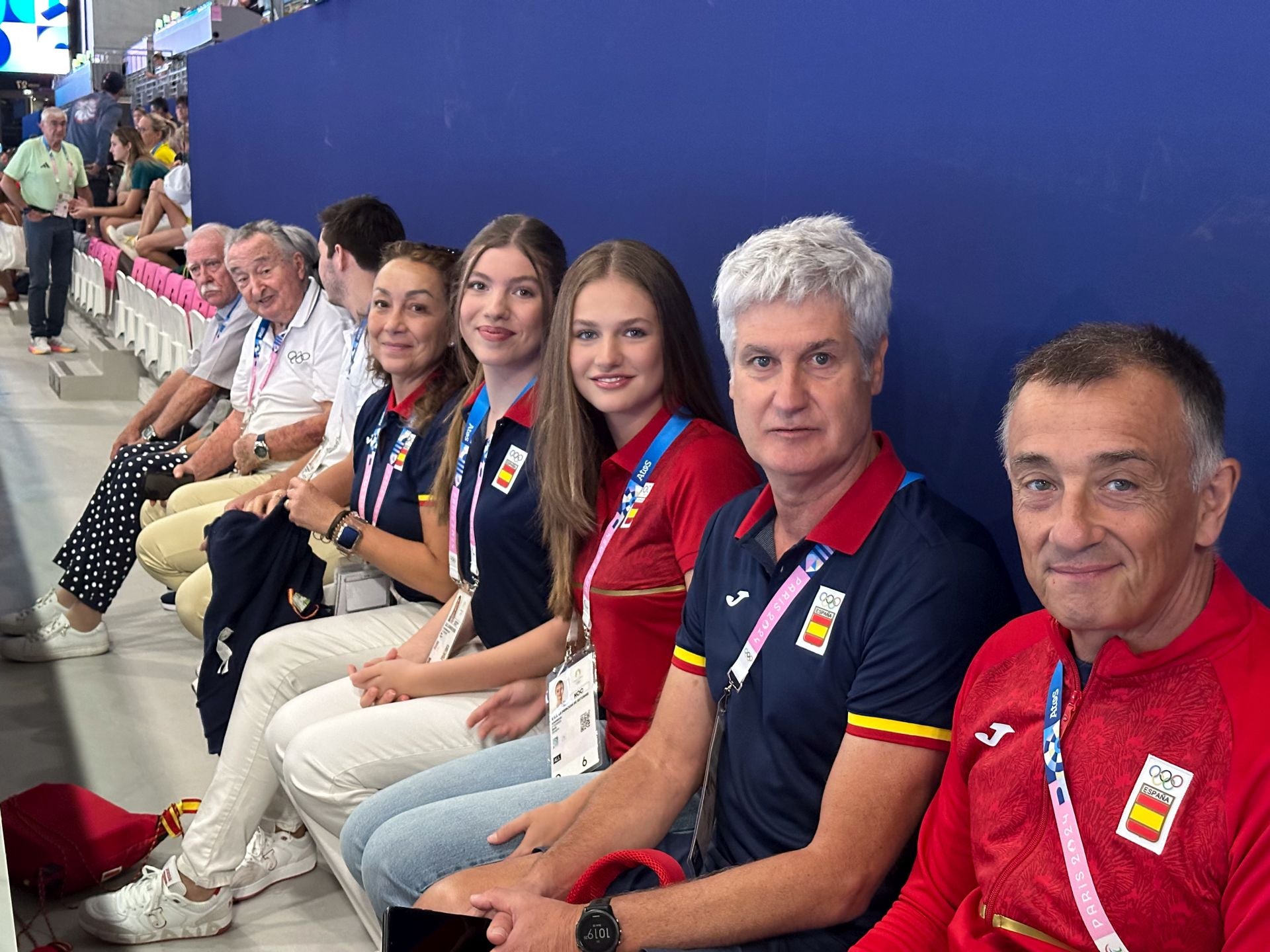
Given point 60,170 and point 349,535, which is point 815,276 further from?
point 60,170

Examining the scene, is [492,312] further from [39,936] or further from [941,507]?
[39,936]

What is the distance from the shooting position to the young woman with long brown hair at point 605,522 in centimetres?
206

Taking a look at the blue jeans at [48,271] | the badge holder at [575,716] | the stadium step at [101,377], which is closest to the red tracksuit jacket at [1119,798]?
the badge holder at [575,716]

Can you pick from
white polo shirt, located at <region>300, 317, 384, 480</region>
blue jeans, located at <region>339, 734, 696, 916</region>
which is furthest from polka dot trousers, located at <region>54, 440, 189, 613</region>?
blue jeans, located at <region>339, 734, 696, 916</region>

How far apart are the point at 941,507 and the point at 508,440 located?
1122mm

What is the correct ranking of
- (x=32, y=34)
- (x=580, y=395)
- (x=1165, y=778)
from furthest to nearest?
(x=32, y=34), (x=580, y=395), (x=1165, y=778)

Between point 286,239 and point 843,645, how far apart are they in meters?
3.21

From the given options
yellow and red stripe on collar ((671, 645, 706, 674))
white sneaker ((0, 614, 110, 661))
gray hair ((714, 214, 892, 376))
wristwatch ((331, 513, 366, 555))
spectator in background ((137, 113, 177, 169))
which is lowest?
white sneaker ((0, 614, 110, 661))

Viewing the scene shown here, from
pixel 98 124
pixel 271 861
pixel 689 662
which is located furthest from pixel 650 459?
pixel 98 124

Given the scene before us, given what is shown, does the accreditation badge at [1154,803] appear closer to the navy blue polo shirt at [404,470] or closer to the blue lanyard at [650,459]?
the blue lanyard at [650,459]

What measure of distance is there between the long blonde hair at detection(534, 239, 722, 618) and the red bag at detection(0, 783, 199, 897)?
1252 millimetres

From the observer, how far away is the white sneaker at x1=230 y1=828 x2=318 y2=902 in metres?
2.73

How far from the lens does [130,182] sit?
10.8 m

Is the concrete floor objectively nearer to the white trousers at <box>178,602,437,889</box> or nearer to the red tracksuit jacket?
the white trousers at <box>178,602,437,889</box>
